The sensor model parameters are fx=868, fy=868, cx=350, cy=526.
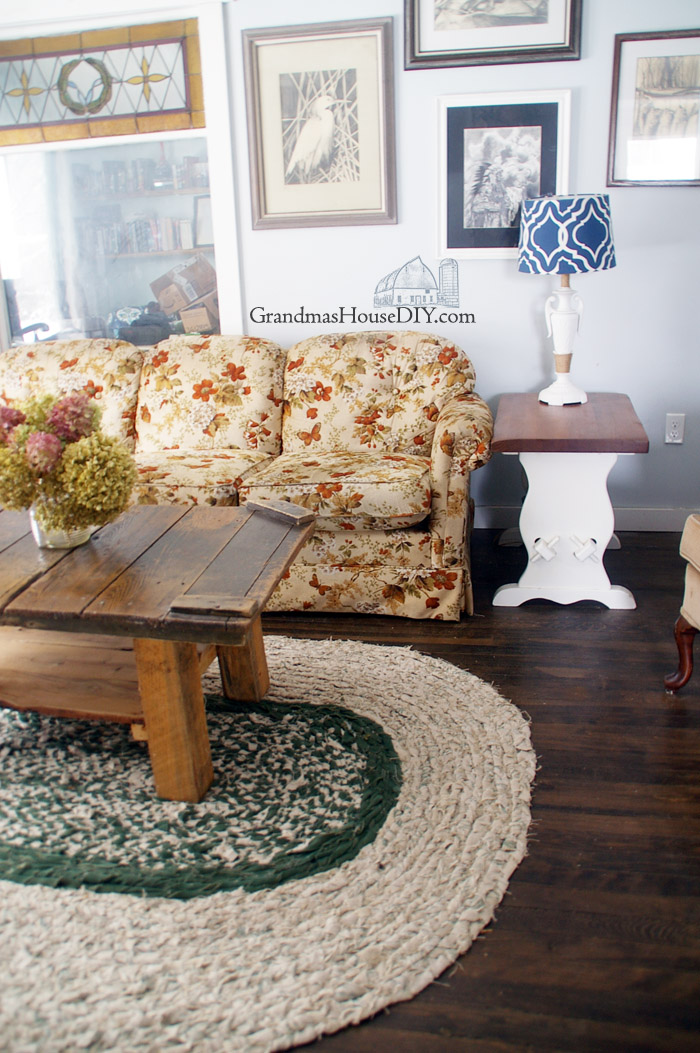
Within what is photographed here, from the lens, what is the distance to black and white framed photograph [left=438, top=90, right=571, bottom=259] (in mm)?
3199

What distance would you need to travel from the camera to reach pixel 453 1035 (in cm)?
137

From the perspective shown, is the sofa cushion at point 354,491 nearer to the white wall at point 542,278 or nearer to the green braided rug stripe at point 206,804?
the green braided rug stripe at point 206,804

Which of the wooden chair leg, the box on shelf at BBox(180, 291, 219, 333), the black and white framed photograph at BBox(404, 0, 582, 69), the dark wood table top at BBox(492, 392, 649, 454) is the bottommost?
the wooden chair leg

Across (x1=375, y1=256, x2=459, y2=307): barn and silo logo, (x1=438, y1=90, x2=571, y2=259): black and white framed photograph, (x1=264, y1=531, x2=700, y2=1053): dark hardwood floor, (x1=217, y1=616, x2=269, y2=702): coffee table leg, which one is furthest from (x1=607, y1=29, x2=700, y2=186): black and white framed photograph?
(x1=217, y1=616, x2=269, y2=702): coffee table leg

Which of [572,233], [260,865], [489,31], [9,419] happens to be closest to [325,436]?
[572,233]

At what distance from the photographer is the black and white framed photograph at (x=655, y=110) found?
10.1ft

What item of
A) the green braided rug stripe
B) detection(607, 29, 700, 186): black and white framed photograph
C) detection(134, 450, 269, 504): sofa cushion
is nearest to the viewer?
the green braided rug stripe

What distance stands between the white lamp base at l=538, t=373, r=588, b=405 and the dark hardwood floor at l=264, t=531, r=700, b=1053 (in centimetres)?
76

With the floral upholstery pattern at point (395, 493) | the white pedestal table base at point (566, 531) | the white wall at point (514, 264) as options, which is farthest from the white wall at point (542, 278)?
the white pedestal table base at point (566, 531)

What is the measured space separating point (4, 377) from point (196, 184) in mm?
1110

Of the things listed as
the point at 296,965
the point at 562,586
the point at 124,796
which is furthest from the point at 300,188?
the point at 296,965

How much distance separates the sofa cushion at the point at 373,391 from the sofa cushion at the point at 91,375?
66cm

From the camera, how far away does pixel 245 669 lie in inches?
91.1

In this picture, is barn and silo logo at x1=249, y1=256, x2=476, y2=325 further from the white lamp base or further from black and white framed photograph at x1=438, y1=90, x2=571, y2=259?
the white lamp base
